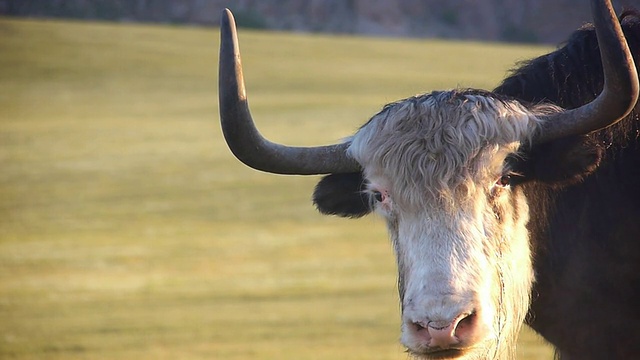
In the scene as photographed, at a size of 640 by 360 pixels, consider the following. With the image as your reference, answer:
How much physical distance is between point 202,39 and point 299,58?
484cm

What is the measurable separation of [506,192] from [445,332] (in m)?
0.77

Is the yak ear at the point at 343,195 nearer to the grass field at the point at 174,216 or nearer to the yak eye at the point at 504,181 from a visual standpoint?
the yak eye at the point at 504,181

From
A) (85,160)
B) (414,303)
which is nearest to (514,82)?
(414,303)

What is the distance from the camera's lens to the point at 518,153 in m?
4.41

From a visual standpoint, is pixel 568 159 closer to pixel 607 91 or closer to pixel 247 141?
→ pixel 607 91

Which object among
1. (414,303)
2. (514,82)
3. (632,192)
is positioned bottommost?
(414,303)

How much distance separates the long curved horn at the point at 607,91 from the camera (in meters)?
4.09

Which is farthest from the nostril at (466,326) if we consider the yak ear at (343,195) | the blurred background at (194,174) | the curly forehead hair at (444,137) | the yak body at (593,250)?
the blurred background at (194,174)

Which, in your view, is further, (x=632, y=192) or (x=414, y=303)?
Result: (x=632, y=192)

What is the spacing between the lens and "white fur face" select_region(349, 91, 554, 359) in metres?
3.96

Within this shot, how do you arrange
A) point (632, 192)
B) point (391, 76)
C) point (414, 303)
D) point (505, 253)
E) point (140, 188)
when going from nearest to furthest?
1. point (414, 303)
2. point (505, 253)
3. point (632, 192)
4. point (140, 188)
5. point (391, 76)

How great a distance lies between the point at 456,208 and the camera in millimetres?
4207

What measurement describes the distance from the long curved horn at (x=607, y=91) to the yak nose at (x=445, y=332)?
89 cm

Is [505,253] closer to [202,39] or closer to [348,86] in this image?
[348,86]
